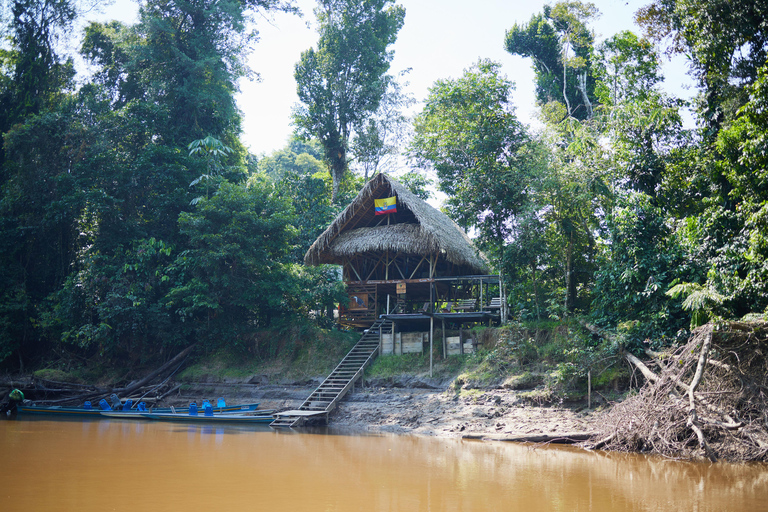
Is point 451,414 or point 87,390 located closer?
point 451,414

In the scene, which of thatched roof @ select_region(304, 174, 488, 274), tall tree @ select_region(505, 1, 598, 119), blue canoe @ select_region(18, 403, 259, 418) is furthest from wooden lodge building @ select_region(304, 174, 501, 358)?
tall tree @ select_region(505, 1, 598, 119)

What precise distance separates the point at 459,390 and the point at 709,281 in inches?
228

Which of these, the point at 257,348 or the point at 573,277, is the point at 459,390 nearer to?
the point at 573,277

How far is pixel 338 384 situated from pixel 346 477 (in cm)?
736

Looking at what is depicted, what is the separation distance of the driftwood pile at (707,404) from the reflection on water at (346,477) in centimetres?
48

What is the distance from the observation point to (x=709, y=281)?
32.0ft

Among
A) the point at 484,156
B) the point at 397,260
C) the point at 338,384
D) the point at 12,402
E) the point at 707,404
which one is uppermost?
the point at 484,156

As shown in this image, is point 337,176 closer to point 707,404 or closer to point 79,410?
point 79,410

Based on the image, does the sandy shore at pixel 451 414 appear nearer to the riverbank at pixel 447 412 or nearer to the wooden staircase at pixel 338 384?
the riverbank at pixel 447 412

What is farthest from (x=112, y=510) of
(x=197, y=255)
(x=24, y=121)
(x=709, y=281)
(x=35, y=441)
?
(x=24, y=121)

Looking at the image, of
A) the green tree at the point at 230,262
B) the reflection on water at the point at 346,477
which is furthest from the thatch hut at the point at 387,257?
the reflection on water at the point at 346,477

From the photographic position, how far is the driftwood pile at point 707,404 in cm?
831

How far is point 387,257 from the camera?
1683cm

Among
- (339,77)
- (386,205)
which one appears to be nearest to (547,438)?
(386,205)
